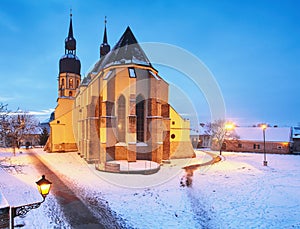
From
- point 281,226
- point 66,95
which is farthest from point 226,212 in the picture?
point 66,95

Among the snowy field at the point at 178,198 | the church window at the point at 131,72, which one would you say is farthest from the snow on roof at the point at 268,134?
the church window at the point at 131,72

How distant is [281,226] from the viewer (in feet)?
23.6

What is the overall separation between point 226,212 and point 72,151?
23455mm

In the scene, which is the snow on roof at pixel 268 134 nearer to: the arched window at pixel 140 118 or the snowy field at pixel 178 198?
the snowy field at pixel 178 198

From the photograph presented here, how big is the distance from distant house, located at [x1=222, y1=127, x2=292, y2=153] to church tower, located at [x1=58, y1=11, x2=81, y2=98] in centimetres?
2586

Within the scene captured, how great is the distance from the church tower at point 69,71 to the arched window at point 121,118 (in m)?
17.4

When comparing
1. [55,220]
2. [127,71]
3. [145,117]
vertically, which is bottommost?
[55,220]

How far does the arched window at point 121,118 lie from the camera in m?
17.5

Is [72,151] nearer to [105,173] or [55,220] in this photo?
[105,173]

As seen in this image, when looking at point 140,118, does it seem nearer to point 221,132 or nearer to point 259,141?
point 221,132

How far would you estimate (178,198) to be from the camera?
9805 millimetres

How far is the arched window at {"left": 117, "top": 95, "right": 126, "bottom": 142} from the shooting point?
17500 mm

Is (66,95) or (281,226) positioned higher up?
(66,95)

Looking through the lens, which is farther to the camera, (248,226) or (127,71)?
(127,71)
